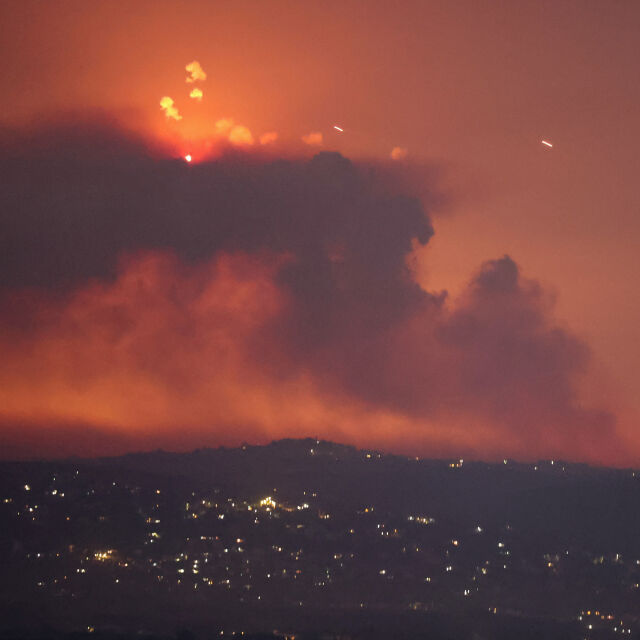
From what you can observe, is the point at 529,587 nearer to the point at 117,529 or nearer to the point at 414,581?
the point at 414,581

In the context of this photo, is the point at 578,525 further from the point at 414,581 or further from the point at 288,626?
the point at 288,626

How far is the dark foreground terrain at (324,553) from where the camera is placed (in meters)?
119

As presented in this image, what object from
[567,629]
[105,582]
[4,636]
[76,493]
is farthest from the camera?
[76,493]

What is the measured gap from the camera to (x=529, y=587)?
148m

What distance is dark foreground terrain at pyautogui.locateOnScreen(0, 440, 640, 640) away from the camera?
119438mm

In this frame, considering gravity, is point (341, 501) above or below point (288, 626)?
above

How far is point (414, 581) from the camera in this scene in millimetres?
148875

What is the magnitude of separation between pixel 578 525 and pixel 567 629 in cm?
3995

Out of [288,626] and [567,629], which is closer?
[288,626]

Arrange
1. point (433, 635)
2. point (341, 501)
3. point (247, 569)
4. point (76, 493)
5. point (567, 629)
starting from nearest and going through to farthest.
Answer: point (433, 635) < point (567, 629) < point (247, 569) < point (76, 493) < point (341, 501)

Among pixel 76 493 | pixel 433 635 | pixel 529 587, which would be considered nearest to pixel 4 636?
pixel 433 635

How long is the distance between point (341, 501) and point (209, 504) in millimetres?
22924

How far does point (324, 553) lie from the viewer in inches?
6043

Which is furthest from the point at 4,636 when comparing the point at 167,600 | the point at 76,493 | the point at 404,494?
Answer: the point at 404,494
